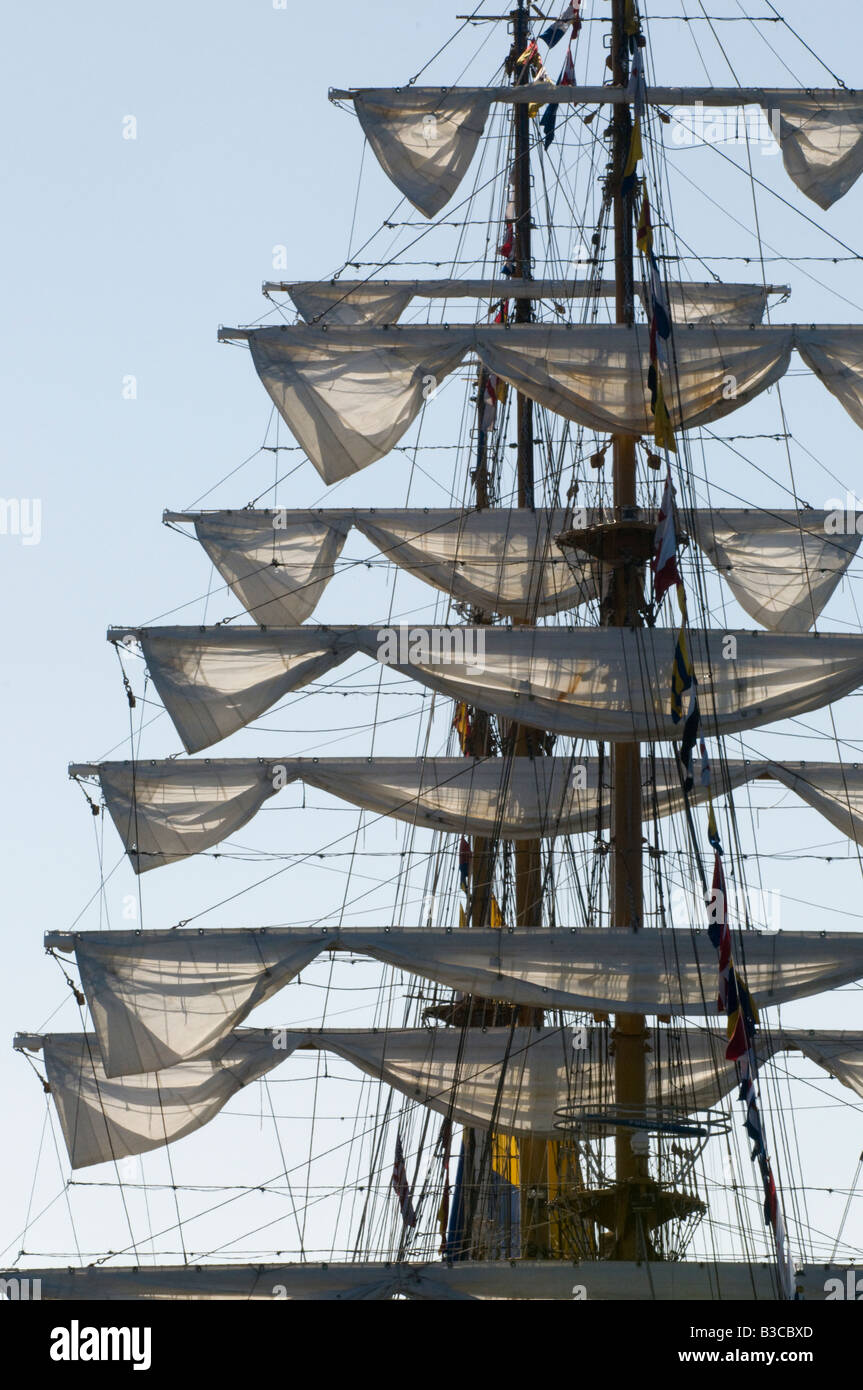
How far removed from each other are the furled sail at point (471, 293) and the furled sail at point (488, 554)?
9.85 ft

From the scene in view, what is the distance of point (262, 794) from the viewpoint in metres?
35.5

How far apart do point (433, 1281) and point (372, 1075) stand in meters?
4.58

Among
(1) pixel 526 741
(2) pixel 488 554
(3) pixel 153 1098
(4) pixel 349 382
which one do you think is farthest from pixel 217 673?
(3) pixel 153 1098

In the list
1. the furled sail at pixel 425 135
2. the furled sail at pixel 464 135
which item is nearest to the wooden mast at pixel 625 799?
the furled sail at pixel 464 135

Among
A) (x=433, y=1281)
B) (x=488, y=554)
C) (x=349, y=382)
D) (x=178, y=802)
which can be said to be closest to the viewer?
(x=433, y=1281)

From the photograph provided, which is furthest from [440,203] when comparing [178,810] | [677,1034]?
[677,1034]

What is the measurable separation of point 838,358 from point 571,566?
497cm

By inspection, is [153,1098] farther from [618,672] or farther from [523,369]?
[523,369]

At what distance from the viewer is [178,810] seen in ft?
117

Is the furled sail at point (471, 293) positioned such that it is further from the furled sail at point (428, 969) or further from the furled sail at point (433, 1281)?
the furled sail at point (433, 1281)

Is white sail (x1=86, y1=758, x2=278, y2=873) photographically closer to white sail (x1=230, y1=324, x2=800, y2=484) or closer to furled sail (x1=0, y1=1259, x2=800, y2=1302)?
white sail (x1=230, y1=324, x2=800, y2=484)

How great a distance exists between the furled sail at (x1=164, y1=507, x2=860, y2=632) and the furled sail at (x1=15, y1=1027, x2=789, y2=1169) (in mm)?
6241

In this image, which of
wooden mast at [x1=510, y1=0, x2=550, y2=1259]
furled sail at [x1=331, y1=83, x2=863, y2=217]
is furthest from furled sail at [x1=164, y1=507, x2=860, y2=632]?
furled sail at [x1=331, y1=83, x2=863, y2=217]

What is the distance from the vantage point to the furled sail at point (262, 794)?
1399 inches
